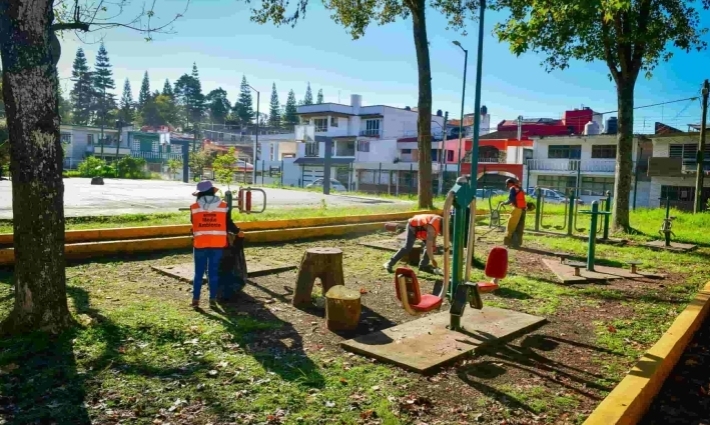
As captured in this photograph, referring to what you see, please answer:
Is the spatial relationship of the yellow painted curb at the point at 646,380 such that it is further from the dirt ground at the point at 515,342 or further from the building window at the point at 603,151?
the building window at the point at 603,151

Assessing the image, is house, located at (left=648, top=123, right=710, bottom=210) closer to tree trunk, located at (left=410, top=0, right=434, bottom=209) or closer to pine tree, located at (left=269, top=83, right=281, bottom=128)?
tree trunk, located at (left=410, top=0, right=434, bottom=209)

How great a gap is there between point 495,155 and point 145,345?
50882 mm

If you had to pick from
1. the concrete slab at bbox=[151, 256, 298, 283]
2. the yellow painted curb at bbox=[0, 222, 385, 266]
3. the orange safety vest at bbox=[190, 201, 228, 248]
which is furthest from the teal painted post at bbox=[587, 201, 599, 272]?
the yellow painted curb at bbox=[0, 222, 385, 266]

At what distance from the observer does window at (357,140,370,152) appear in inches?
2317

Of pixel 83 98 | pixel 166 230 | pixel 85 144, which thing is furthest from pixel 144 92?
pixel 166 230

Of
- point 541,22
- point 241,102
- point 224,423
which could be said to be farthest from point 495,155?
point 241,102

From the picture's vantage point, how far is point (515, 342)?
5.76 metres

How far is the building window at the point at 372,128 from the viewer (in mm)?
59844

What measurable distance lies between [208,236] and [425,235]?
12.1 ft

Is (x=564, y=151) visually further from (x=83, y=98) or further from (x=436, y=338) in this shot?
(x=83, y=98)

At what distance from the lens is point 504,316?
657 centimetres

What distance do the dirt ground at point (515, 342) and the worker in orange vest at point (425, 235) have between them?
1.16 ft

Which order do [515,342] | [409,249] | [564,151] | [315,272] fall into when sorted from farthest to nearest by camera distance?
[564,151]
[409,249]
[315,272]
[515,342]

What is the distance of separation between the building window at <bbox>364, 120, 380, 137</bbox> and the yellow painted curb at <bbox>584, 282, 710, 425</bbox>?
54.0 metres
